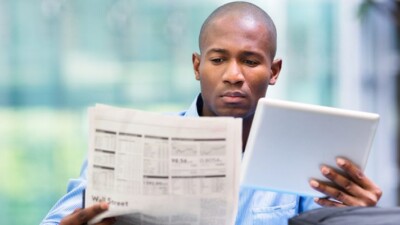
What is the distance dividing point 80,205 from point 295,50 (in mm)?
3351

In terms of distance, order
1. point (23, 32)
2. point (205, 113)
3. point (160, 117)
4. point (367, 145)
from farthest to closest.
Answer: point (23, 32) < point (205, 113) < point (367, 145) < point (160, 117)

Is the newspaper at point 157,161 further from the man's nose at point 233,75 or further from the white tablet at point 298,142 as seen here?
the man's nose at point 233,75

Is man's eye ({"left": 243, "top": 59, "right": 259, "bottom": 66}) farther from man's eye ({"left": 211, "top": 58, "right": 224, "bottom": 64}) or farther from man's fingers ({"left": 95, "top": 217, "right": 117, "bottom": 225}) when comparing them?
man's fingers ({"left": 95, "top": 217, "right": 117, "bottom": 225})

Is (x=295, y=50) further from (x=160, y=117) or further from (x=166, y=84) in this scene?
(x=160, y=117)

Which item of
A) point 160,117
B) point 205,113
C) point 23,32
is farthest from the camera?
point 23,32

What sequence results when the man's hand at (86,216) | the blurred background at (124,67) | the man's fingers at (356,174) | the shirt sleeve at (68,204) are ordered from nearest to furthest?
1. the man's hand at (86,216)
2. the man's fingers at (356,174)
3. the shirt sleeve at (68,204)
4. the blurred background at (124,67)

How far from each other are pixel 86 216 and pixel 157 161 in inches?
6.7

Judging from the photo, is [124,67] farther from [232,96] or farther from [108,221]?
[108,221]

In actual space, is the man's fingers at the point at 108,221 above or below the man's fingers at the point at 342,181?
below

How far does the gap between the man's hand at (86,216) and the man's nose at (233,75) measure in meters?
0.40

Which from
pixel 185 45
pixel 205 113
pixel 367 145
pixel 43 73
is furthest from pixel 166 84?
pixel 367 145

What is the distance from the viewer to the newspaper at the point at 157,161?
5.62 feet

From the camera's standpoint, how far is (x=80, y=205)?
1953 millimetres

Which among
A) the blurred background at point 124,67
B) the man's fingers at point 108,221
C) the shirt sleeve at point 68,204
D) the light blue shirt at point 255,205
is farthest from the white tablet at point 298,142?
the blurred background at point 124,67
